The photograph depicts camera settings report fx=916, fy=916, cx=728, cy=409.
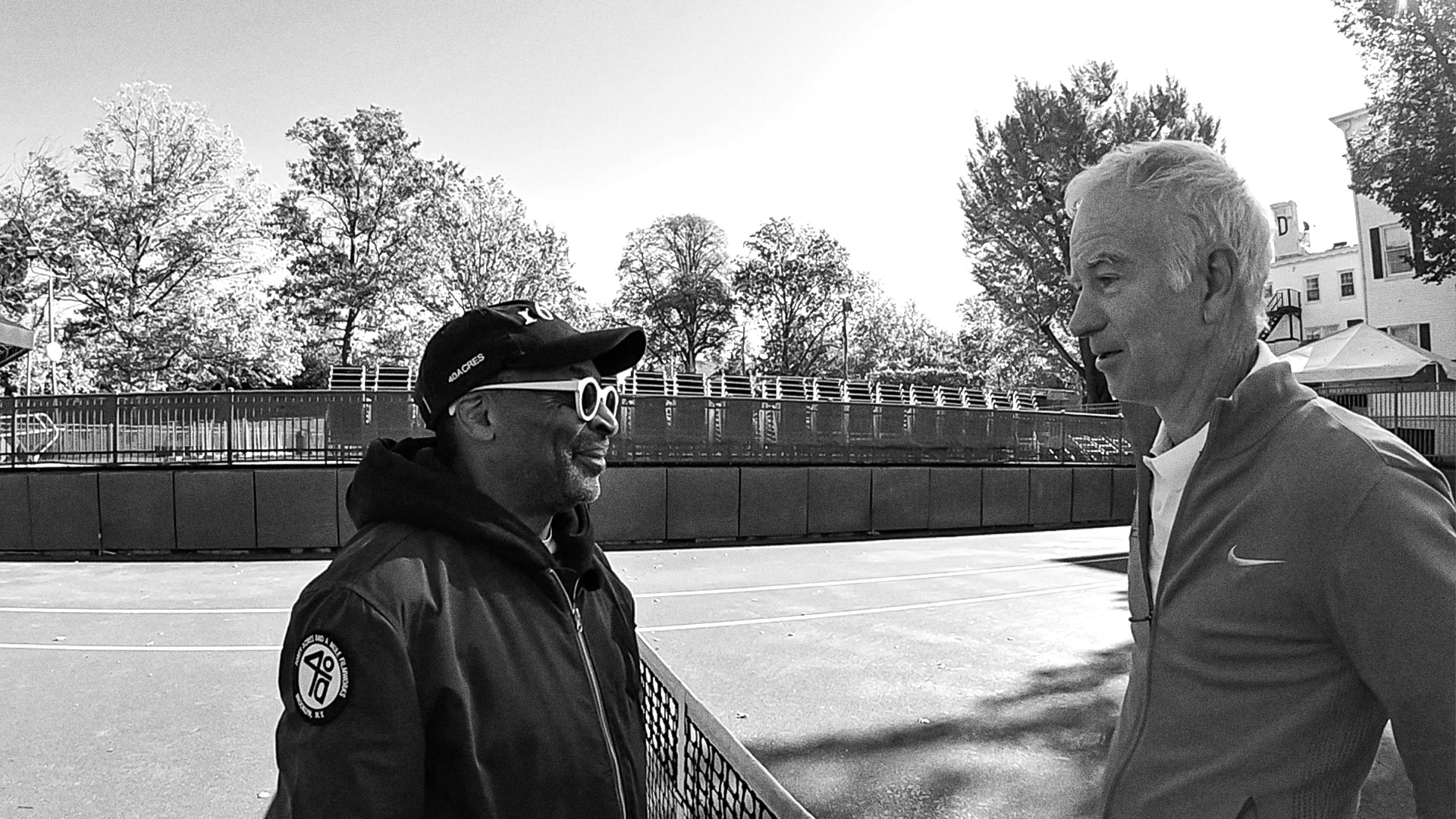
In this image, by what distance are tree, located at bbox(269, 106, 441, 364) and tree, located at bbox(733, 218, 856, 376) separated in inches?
996

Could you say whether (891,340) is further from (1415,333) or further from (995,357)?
(1415,333)

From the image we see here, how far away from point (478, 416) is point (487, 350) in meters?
0.18

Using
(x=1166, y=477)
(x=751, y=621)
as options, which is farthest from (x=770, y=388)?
(x=1166, y=477)

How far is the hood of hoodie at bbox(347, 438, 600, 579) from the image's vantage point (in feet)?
7.00

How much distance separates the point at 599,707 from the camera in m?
2.14

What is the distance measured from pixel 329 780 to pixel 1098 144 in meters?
40.9

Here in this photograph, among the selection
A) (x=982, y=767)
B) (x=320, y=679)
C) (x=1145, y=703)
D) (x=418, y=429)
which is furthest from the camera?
(x=418, y=429)

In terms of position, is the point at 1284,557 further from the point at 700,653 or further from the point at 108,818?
the point at 700,653

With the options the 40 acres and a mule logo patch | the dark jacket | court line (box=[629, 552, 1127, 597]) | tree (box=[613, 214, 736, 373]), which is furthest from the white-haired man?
tree (box=[613, 214, 736, 373])

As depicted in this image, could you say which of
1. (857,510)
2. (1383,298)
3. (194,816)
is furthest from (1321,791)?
(1383,298)

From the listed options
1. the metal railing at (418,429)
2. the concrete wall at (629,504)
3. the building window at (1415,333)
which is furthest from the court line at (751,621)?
the building window at (1415,333)

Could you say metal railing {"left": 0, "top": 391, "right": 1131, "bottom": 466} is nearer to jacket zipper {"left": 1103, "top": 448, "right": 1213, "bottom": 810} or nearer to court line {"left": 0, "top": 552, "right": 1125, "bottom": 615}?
court line {"left": 0, "top": 552, "right": 1125, "bottom": 615}

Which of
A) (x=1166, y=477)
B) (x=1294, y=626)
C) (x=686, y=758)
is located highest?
(x=1166, y=477)

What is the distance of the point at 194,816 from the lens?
495 cm
